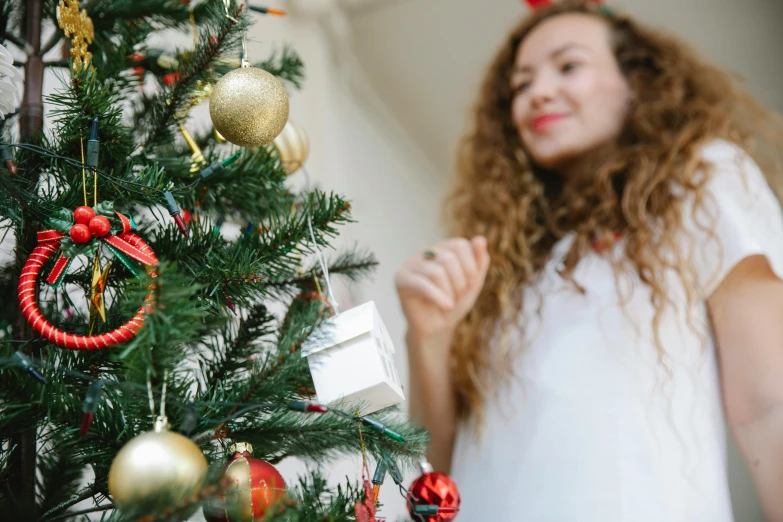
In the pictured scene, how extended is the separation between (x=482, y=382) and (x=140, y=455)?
0.65m

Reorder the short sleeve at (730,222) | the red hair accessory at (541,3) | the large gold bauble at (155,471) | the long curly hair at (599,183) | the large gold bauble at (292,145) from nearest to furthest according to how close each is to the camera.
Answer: the large gold bauble at (155,471), the large gold bauble at (292,145), the short sleeve at (730,222), the long curly hair at (599,183), the red hair accessory at (541,3)

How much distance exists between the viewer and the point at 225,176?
1.71 feet

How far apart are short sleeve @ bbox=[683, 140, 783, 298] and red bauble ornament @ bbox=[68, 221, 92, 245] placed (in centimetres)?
72

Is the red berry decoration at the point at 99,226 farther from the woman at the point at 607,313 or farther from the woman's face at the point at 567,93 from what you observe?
the woman's face at the point at 567,93

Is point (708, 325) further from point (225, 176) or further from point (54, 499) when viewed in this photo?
point (54, 499)

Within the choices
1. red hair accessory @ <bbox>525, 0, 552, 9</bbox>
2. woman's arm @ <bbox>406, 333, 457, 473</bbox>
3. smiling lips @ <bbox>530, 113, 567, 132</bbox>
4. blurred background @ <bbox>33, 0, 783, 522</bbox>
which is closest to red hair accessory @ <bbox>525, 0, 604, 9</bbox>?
red hair accessory @ <bbox>525, 0, 552, 9</bbox>

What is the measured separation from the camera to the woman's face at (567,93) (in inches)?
40.1

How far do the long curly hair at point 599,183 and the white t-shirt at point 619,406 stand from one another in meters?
0.03

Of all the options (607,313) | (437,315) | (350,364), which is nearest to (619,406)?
(607,313)

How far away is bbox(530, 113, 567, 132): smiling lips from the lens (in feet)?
3.35

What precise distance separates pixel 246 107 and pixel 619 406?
590 millimetres

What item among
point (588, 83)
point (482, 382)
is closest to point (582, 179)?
point (588, 83)

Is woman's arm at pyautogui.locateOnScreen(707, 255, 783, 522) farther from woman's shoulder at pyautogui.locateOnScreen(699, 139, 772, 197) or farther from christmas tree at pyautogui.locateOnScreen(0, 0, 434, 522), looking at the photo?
christmas tree at pyautogui.locateOnScreen(0, 0, 434, 522)

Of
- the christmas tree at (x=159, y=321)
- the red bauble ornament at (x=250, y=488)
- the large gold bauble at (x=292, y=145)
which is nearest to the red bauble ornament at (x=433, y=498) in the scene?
the christmas tree at (x=159, y=321)
